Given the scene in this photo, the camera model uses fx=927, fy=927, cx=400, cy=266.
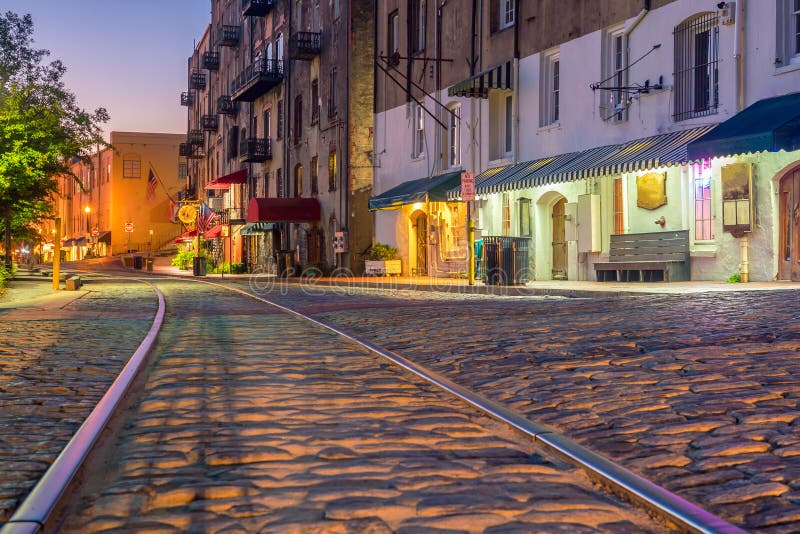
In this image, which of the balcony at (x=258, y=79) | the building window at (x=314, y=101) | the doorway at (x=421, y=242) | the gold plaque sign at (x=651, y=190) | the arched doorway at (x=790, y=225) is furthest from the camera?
the balcony at (x=258, y=79)

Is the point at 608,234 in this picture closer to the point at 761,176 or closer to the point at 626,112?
the point at 626,112

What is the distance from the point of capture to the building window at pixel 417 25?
30.5m

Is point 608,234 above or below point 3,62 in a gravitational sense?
below

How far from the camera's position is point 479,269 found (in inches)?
907

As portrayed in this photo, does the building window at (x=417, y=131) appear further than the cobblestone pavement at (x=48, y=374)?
Yes

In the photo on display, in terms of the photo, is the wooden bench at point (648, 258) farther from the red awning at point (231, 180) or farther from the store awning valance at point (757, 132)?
the red awning at point (231, 180)

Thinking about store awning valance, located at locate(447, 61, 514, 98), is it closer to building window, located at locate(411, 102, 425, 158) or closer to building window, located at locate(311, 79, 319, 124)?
building window, located at locate(411, 102, 425, 158)

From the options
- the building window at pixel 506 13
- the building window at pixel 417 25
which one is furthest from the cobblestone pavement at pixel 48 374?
the building window at pixel 417 25

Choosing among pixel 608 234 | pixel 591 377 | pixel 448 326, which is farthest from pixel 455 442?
pixel 608 234

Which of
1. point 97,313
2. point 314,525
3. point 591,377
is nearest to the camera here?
point 314,525

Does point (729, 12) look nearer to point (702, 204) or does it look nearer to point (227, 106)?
point (702, 204)

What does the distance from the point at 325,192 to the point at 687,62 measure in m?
21.1

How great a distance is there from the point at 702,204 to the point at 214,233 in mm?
39069

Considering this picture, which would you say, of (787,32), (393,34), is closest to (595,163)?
(787,32)
